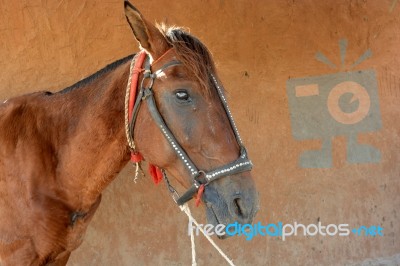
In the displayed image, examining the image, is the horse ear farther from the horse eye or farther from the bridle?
the horse eye

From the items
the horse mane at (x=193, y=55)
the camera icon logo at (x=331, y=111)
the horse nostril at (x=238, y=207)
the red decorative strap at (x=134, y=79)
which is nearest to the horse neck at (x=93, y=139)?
the red decorative strap at (x=134, y=79)

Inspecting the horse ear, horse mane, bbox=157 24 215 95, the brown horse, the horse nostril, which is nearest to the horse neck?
the brown horse

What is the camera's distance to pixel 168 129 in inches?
82.2

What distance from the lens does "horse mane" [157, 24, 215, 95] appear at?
2094mm

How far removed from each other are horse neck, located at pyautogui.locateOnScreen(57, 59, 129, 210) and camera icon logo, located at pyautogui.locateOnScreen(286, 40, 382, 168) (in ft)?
7.53

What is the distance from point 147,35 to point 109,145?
0.72 meters

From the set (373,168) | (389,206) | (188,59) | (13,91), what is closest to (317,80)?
(373,168)

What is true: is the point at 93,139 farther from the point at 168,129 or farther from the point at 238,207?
the point at 238,207

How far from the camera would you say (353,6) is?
4.27 m

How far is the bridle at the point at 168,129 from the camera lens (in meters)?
1.96

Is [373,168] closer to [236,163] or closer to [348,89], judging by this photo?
[348,89]

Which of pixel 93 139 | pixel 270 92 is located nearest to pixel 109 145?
pixel 93 139

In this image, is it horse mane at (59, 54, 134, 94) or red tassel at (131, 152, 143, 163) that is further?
horse mane at (59, 54, 134, 94)

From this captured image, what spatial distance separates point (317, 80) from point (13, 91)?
3.14 m
